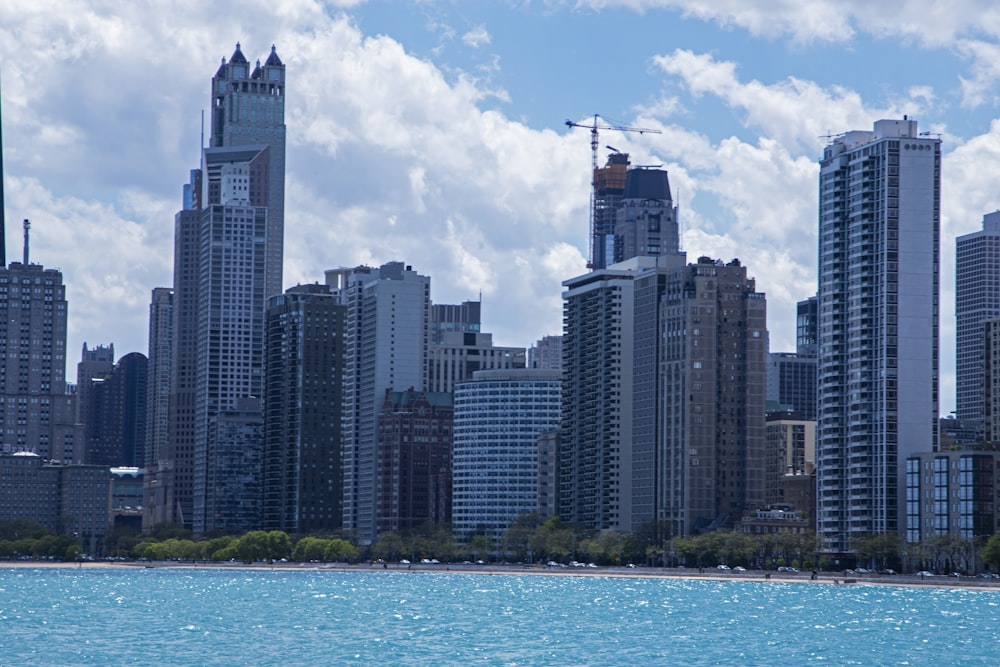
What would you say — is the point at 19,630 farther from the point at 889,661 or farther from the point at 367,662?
the point at 889,661

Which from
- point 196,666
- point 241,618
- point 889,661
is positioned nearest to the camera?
point 196,666

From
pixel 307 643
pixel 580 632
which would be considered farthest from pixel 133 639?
pixel 580 632

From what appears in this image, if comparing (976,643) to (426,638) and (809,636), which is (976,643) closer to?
(809,636)

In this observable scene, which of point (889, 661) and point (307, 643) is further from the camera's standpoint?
point (307, 643)

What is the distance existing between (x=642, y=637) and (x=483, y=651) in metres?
20.2

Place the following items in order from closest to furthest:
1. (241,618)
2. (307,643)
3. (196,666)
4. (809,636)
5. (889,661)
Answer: (196,666) → (889,661) → (307,643) → (809,636) → (241,618)

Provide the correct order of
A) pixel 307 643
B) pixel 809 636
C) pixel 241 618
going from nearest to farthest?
pixel 307 643 → pixel 809 636 → pixel 241 618

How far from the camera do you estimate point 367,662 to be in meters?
134

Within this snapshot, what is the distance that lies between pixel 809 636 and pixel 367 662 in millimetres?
44302

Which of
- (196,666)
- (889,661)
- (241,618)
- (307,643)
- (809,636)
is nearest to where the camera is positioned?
(196,666)

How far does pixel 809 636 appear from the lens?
531 feet

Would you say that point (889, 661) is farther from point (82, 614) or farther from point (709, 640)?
point (82, 614)

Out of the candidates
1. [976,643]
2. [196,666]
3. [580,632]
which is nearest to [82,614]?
[580,632]

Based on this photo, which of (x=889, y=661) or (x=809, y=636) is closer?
(x=889, y=661)
